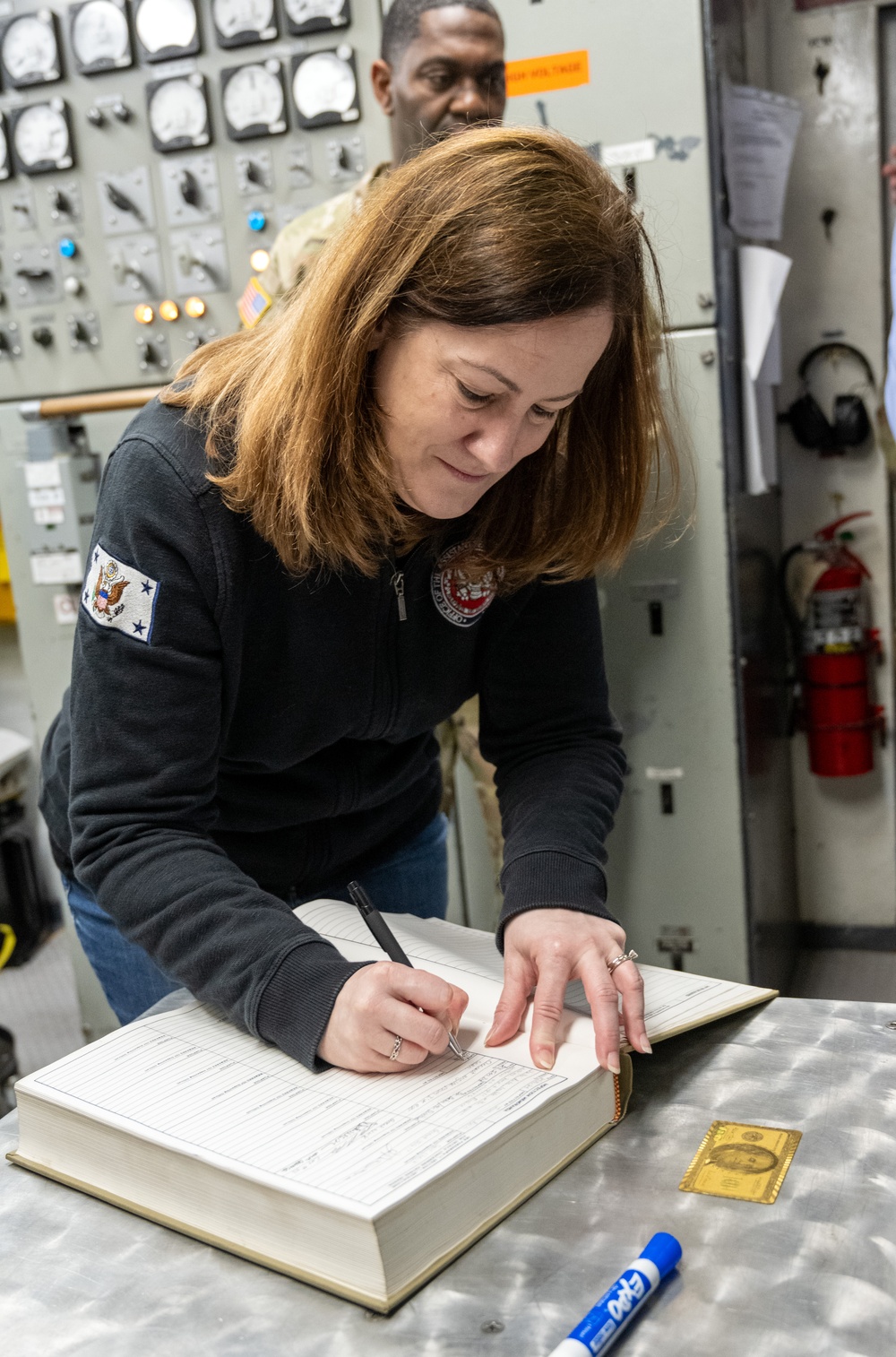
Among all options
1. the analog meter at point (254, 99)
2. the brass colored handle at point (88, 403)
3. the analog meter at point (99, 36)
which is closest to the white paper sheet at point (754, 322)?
the analog meter at point (254, 99)

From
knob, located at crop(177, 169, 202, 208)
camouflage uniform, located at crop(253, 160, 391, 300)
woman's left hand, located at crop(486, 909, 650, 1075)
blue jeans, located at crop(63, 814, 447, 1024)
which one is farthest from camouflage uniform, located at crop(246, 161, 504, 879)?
woman's left hand, located at crop(486, 909, 650, 1075)

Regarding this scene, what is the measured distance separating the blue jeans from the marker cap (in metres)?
0.54

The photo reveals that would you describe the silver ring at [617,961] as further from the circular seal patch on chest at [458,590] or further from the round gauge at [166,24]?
the round gauge at [166,24]

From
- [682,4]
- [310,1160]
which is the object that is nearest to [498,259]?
[310,1160]

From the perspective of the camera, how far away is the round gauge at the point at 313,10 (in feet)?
6.94

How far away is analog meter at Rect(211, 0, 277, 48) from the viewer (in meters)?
2.16

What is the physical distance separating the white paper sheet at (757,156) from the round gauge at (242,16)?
2.81 feet

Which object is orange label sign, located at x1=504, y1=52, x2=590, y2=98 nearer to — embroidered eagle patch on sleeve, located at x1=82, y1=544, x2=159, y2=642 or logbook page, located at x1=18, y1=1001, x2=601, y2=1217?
embroidered eagle patch on sleeve, located at x1=82, y1=544, x2=159, y2=642

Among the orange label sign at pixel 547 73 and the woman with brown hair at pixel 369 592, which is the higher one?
the orange label sign at pixel 547 73

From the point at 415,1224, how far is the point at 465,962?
13.0 inches

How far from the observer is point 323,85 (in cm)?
216

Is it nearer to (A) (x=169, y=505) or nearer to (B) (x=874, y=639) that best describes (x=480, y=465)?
(A) (x=169, y=505)

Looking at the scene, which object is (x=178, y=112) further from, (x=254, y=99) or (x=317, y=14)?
(x=317, y=14)

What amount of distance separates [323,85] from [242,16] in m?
0.20
